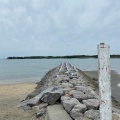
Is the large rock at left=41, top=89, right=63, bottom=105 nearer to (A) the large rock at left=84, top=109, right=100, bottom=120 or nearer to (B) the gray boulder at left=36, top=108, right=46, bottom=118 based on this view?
(B) the gray boulder at left=36, top=108, right=46, bottom=118

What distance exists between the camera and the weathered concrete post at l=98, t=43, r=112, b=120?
3.24 meters

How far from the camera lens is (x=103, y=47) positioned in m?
3.24

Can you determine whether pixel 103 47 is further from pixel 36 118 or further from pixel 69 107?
pixel 36 118

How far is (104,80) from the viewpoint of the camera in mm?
3262

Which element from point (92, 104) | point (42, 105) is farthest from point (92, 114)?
point (42, 105)

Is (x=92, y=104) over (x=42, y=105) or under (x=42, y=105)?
over

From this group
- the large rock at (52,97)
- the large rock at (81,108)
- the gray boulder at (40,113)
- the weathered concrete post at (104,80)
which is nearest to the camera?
the weathered concrete post at (104,80)

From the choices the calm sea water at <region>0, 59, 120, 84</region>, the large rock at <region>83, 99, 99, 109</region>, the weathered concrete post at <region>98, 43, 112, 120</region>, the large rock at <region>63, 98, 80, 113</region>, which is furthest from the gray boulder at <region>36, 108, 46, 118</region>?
the calm sea water at <region>0, 59, 120, 84</region>

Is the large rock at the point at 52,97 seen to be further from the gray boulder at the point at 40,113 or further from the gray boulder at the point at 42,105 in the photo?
the gray boulder at the point at 40,113

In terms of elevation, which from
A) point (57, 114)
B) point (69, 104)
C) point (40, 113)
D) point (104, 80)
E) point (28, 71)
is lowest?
point (28, 71)

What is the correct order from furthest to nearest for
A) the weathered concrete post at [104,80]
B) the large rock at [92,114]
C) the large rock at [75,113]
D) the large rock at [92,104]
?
the large rock at [92,104] → the large rock at [75,113] → the large rock at [92,114] → the weathered concrete post at [104,80]

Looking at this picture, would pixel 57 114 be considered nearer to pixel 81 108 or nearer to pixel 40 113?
pixel 81 108

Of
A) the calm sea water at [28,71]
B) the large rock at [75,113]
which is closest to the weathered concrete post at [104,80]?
the large rock at [75,113]

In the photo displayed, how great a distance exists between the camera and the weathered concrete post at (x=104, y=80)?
3.24m
